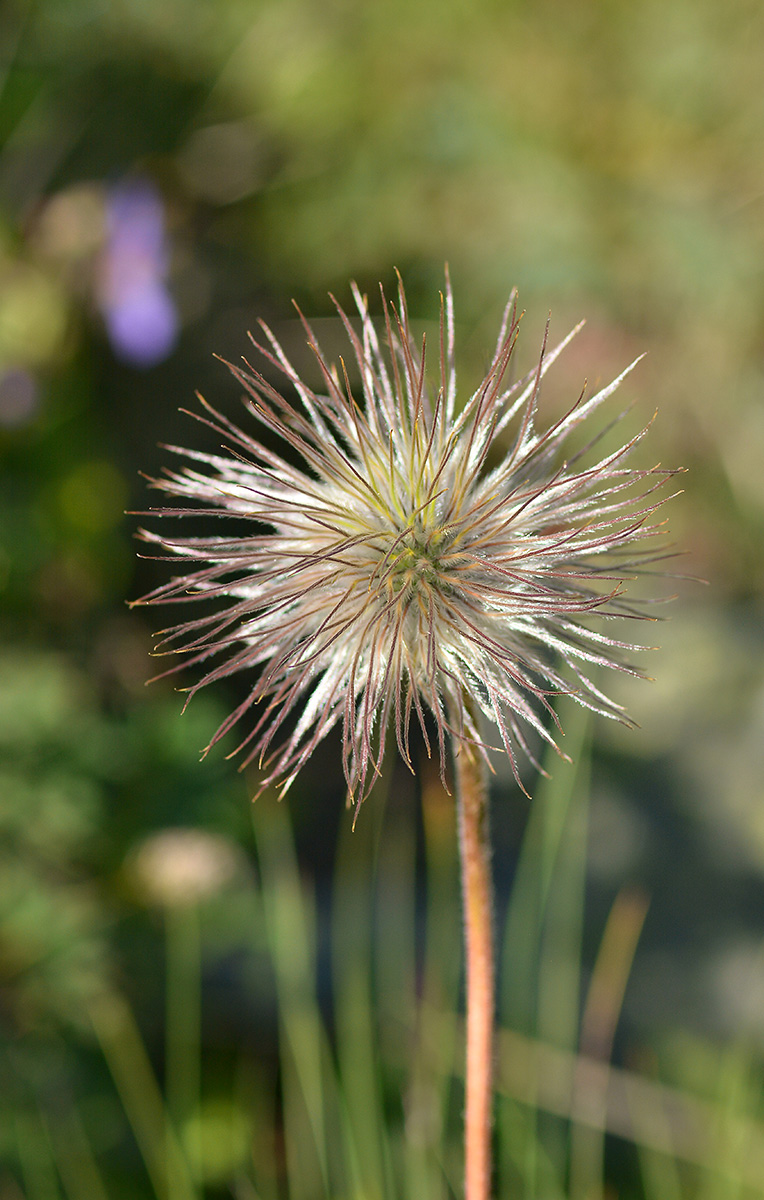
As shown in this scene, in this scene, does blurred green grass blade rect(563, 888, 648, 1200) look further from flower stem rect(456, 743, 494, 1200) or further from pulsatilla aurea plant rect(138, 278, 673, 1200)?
pulsatilla aurea plant rect(138, 278, 673, 1200)

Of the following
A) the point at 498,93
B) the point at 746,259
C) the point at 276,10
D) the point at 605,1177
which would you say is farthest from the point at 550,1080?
the point at 276,10

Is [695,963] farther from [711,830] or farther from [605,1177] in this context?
[605,1177]

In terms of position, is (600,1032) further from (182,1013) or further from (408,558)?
(408,558)

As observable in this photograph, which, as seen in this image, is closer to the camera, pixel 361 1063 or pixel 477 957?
pixel 477 957

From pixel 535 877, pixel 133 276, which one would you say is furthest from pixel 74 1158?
pixel 133 276

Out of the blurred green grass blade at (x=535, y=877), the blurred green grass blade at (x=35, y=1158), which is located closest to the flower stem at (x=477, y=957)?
the blurred green grass blade at (x=535, y=877)

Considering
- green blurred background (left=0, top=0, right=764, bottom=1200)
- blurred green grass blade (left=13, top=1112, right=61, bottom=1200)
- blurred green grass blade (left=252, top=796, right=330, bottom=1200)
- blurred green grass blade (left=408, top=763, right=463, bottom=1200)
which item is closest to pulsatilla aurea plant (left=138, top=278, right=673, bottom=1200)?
blurred green grass blade (left=408, top=763, right=463, bottom=1200)
